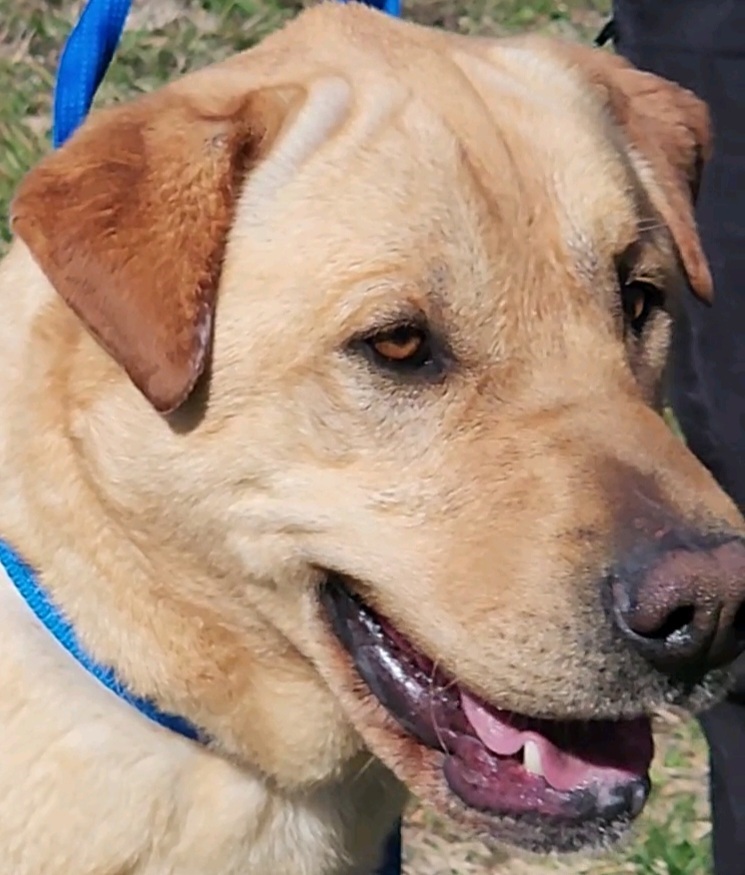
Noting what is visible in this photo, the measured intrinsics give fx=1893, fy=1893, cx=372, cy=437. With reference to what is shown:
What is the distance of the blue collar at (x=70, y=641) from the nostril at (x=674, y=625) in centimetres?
79

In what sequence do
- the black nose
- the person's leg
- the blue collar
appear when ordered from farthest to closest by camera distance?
1. the person's leg
2. the blue collar
3. the black nose

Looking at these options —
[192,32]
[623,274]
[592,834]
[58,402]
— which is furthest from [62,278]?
[192,32]

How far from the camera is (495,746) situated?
2793 mm

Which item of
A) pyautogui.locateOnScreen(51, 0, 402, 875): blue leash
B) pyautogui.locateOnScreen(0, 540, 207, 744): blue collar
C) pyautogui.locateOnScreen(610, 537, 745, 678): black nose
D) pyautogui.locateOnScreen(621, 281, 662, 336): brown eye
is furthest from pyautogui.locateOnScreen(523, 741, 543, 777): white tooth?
pyautogui.locateOnScreen(51, 0, 402, 875): blue leash

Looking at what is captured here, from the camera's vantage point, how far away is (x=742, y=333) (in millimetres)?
3764

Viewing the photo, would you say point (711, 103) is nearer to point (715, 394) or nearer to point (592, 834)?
point (715, 394)

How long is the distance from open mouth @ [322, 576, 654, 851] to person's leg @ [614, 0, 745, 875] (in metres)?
1.11

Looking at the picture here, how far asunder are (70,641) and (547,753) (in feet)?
2.44

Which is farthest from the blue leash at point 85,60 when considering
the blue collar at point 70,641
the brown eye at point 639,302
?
the brown eye at point 639,302

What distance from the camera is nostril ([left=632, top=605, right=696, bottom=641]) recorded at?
2477 millimetres

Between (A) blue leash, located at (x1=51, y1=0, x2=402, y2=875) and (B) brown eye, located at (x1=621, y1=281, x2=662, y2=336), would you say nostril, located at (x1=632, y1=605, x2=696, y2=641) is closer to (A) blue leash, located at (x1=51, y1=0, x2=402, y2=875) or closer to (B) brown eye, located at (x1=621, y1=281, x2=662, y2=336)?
(B) brown eye, located at (x1=621, y1=281, x2=662, y2=336)

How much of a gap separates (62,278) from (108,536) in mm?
429

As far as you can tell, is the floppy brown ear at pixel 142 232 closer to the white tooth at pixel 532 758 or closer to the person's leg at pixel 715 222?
the white tooth at pixel 532 758

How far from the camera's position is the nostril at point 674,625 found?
248cm
